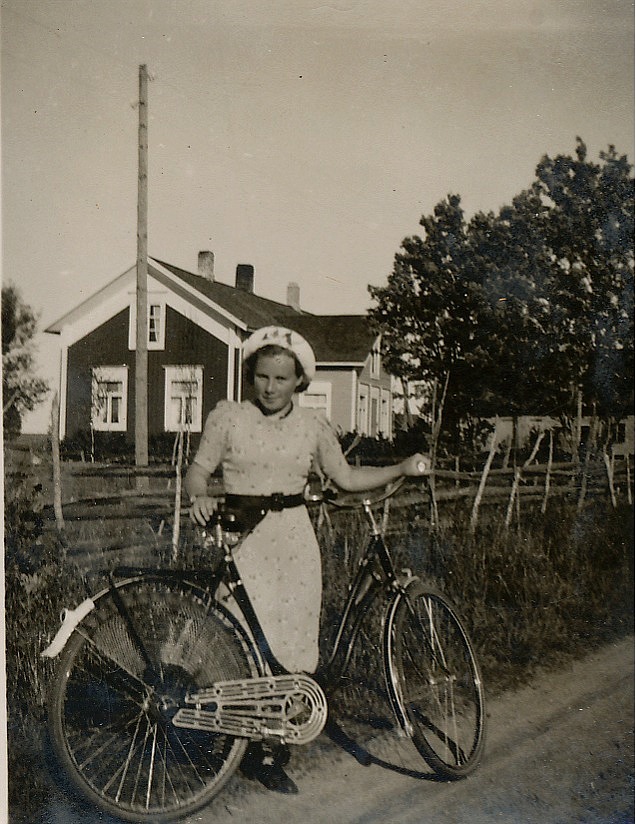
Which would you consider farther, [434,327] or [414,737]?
[434,327]

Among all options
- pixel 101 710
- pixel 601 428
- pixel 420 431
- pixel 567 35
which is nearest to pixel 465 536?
pixel 420 431

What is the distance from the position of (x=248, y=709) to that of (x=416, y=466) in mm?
1331

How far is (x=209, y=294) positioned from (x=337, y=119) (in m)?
1.02

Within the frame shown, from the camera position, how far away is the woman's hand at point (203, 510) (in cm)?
357

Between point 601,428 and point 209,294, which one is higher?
point 209,294

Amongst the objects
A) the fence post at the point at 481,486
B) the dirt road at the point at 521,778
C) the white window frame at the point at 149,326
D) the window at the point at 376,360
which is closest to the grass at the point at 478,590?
the fence post at the point at 481,486

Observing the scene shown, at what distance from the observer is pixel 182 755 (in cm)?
352

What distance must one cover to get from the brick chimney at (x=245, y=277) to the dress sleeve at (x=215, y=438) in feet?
1.79

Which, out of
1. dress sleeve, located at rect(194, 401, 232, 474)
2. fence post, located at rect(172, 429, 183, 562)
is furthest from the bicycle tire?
dress sleeve, located at rect(194, 401, 232, 474)

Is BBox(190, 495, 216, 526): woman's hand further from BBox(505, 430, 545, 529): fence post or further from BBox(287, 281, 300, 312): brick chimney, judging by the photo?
BBox(505, 430, 545, 529): fence post

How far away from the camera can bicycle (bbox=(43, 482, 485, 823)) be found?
11.3 feet

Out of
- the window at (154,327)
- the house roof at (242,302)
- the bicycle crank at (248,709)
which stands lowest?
the bicycle crank at (248,709)

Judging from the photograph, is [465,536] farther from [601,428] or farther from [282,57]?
[282,57]

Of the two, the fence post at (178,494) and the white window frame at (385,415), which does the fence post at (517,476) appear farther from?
the fence post at (178,494)
